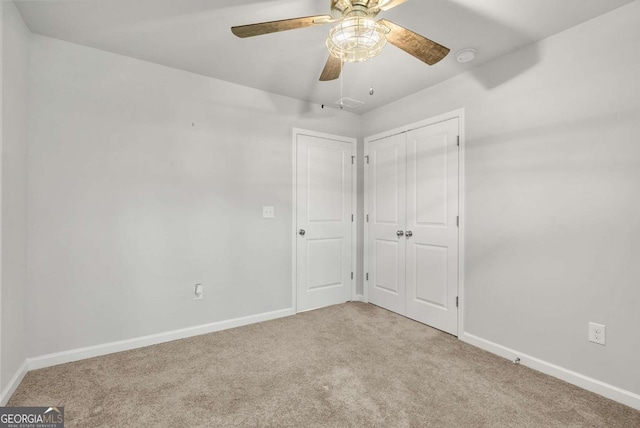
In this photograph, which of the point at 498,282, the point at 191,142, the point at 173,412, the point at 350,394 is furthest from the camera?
the point at 191,142

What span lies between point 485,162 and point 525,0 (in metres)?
1.13

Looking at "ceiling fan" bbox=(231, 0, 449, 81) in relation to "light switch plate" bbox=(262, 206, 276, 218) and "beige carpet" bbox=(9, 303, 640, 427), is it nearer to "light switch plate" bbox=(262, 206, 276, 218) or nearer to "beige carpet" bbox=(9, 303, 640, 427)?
"light switch plate" bbox=(262, 206, 276, 218)

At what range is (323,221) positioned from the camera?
354 centimetres

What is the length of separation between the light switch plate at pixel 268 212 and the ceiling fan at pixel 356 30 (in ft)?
6.12

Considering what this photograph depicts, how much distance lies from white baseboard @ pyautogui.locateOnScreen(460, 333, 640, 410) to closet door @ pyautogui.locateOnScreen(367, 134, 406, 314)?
3.00 feet

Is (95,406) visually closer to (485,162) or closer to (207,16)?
(207,16)

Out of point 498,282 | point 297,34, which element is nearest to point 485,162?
point 498,282

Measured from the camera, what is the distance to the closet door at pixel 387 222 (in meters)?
3.26

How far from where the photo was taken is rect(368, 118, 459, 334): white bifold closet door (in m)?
2.77

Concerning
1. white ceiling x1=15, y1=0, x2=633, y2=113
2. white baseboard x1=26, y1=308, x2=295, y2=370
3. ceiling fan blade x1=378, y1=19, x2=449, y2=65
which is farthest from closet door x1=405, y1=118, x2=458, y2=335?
white baseboard x1=26, y1=308, x2=295, y2=370

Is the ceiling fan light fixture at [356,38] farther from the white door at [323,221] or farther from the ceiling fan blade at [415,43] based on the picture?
the white door at [323,221]

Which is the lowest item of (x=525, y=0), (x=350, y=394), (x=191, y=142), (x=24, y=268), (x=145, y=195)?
(x=350, y=394)

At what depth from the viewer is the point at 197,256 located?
9.04ft

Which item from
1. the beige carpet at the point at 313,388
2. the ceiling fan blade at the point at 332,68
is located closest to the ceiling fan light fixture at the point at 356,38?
the ceiling fan blade at the point at 332,68
